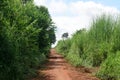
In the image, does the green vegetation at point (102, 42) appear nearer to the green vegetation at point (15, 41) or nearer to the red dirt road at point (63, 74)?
the red dirt road at point (63, 74)

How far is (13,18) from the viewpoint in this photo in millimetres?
21750

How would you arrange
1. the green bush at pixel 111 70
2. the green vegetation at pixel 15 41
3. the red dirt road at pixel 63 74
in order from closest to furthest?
1. the green vegetation at pixel 15 41
2. the green bush at pixel 111 70
3. the red dirt road at pixel 63 74

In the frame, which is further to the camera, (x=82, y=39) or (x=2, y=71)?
(x=82, y=39)

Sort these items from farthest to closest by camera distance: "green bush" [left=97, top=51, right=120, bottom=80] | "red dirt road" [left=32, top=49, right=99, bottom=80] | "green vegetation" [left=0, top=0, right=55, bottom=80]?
"red dirt road" [left=32, top=49, right=99, bottom=80] → "green bush" [left=97, top=51, right=120, bottom=80] → "green vegetation" [left=0, top=0, right=55, bottom=80]

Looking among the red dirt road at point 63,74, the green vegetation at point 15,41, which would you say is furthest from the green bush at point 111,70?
the green vegetation at point 15,41

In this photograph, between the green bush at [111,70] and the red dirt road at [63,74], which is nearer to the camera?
the green bush at [111,70]

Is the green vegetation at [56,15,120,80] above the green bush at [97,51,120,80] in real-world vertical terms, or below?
above

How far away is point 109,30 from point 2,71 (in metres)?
15.0

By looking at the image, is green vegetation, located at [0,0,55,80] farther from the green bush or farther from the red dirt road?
the green bush

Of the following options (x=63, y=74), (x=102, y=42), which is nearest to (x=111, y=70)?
(x=63, y=74)

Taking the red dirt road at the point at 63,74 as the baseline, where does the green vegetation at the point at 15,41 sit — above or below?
above

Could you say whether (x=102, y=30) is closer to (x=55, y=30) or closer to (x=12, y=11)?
(x=12, y=11)

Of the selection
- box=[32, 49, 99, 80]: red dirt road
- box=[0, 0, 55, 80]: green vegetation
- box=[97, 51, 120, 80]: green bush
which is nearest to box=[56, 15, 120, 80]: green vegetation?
box=[97, 51, 120, 80]: green bush

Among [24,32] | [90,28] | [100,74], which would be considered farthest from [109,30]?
[24,32]
